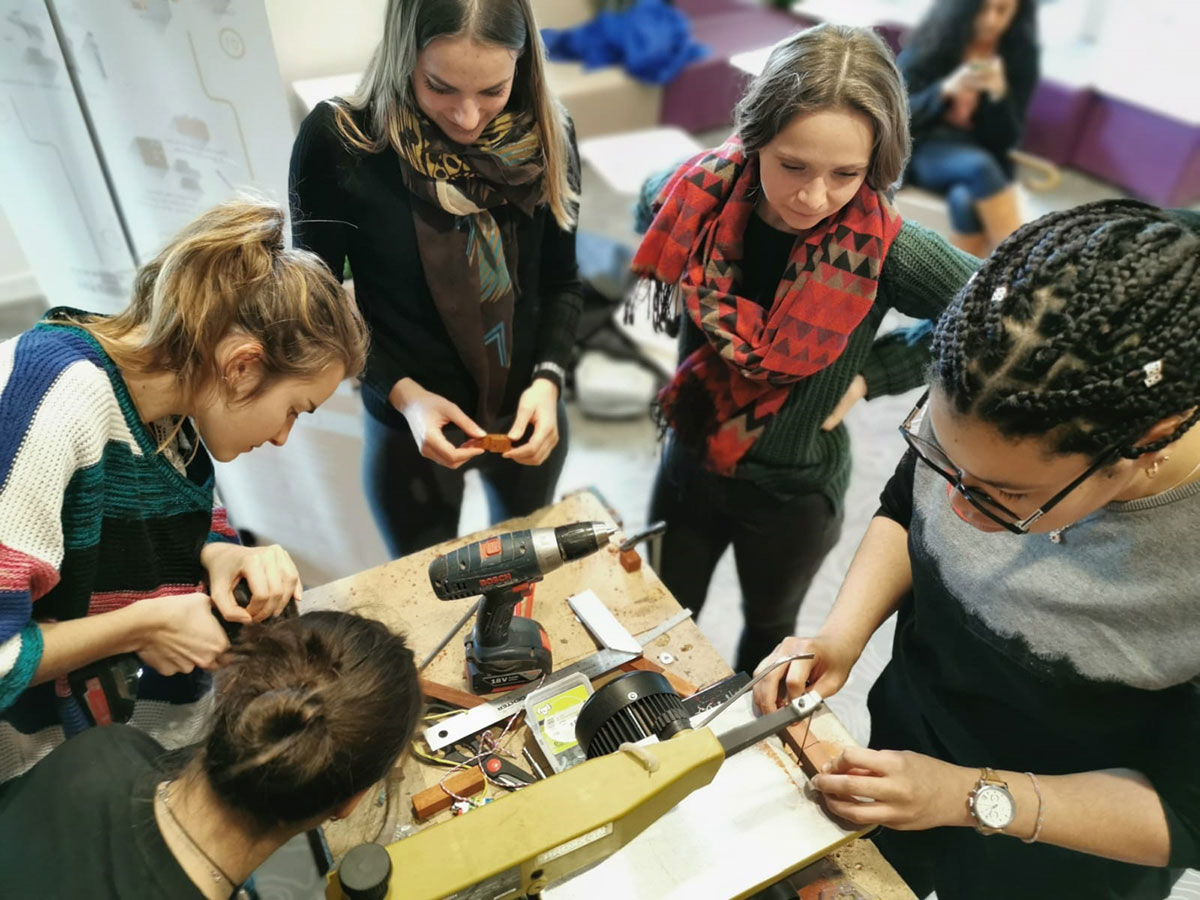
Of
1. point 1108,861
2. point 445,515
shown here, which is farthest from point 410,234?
point 1108,861

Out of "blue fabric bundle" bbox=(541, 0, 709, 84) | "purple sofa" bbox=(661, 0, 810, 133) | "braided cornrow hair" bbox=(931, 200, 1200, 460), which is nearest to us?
"braided cornrow hair" bbox=(931, 200, 1200, 460)

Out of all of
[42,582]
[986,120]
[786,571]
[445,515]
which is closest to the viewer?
[42,582]

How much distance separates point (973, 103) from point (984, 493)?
2.94 metres

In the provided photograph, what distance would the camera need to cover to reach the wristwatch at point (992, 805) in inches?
38.6

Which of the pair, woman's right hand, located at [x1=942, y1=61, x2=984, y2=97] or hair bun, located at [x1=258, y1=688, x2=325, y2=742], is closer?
hair bun, located at [x1=258, y1=688, x2=325, y2=742]

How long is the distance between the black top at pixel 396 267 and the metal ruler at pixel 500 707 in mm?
581

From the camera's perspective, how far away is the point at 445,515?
71.2 inches

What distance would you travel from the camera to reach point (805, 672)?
47.6 inches

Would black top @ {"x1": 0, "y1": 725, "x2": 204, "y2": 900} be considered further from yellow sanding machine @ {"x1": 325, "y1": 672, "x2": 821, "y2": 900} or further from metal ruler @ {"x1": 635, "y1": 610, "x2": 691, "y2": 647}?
metal ruler @ {"x1": 635, "y1": 610, "x2": 691, "y2": 647}

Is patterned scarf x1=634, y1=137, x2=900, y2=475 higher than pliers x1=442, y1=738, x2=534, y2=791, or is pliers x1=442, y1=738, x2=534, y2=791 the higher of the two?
patterned scarf x1=634, y1=137, x2=900, y2=475

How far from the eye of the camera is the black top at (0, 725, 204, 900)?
918mm

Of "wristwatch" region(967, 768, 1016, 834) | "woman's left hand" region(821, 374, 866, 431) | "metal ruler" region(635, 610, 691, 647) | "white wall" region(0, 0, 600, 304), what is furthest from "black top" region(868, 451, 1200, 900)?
"white wall" region(0, 0, 600, 304)

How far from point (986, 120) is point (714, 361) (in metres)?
2.48

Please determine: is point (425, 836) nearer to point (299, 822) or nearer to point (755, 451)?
point (299, 822)
